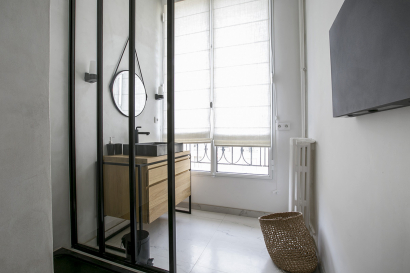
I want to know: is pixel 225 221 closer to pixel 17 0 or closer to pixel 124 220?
pixel 124 220

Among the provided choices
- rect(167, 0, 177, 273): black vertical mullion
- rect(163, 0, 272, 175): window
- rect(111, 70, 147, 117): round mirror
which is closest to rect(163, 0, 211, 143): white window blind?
rect(163, 0, 272, 175): window

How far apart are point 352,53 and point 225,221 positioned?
6.78 feet

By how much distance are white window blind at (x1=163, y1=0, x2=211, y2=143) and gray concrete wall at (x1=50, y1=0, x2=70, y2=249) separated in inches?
49.3

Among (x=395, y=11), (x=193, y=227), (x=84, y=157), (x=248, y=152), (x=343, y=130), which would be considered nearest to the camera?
(x=395, y=11)

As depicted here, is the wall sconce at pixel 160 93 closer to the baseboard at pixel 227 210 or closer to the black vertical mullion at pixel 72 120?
the black vertical mullion at pixel 72 120

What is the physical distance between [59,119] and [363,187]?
6.43ft

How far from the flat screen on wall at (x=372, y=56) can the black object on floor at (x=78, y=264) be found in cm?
162

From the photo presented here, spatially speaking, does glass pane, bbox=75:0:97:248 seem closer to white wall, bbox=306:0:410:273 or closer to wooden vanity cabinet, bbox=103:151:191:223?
wooden vanity cabinet, bbox=103:151:191:223

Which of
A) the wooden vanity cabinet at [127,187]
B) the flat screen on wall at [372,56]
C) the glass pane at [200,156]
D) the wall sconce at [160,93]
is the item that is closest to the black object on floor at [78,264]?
the wooden vanity cabinet at [127,187]

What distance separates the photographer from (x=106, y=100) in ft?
5.40

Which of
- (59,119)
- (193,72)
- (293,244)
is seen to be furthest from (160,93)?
(293,244)

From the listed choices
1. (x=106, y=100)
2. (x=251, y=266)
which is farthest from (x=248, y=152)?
(x=106, y=100)

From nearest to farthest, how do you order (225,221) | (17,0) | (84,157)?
(17,0) → (84,157) → (225,221)

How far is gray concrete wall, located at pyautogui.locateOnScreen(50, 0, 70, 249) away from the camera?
4.80 feet
